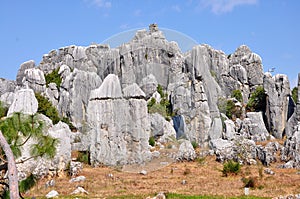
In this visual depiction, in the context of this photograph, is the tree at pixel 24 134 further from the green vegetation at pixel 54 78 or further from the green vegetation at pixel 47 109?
the green vegetation at pixel 54 78

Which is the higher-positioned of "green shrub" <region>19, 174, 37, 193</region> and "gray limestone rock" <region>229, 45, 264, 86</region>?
"gray limestone rock" <region>229, 45, 264, 86</region>

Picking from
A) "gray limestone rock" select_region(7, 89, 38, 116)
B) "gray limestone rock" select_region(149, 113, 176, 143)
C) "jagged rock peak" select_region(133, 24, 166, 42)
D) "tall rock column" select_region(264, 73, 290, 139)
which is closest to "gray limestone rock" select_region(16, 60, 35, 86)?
"gray limestone rock" select_region(149, 113, 176, 143)

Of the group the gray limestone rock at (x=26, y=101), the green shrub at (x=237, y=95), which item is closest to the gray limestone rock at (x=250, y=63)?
the green shrub at (x=237, y=95)

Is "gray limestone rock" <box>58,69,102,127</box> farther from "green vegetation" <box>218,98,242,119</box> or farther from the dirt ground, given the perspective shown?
the dirt ground

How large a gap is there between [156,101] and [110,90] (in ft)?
47.5

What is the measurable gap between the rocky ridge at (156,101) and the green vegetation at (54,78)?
1.86ft

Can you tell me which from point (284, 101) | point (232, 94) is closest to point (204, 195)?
point (284, 101)

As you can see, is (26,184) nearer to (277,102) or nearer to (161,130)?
(161,130)

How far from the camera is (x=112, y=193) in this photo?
12.7 metres

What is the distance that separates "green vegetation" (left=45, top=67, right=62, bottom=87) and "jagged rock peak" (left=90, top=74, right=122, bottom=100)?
21214mm

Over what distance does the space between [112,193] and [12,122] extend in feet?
23.1

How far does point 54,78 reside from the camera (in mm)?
45344

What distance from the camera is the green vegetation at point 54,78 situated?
44141 mm

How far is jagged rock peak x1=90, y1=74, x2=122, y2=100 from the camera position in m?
22.6
